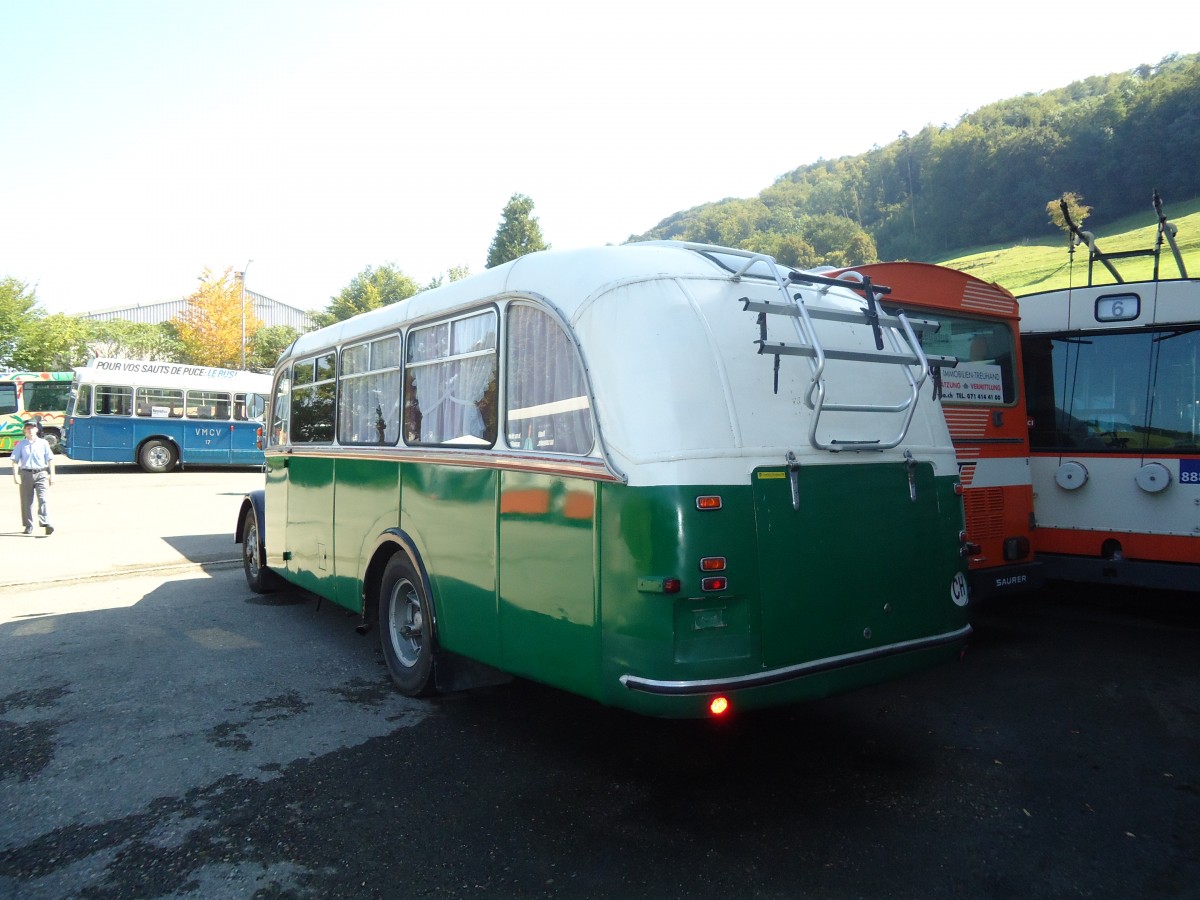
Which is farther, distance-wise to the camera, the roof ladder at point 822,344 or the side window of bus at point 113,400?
the side window of bus at point 113,400

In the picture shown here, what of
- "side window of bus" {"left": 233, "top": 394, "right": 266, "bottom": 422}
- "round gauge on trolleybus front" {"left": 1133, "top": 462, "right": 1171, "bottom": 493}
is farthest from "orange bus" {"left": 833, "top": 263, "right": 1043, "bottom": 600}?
"side window of bus" {"left": 233, "top": 394, "right": 266, "bottom": 422}

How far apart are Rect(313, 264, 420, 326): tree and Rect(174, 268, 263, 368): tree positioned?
2384cm

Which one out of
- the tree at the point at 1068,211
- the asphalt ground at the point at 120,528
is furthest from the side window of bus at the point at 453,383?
the asphalt ground at the point at 120,528

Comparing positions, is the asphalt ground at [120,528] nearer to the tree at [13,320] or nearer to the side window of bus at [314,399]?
the side window of bus at [314,399]

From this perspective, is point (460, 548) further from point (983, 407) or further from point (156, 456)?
point (156, 456)

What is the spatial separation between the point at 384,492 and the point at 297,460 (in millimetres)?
2107

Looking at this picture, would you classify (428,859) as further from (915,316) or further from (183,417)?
(183,417)

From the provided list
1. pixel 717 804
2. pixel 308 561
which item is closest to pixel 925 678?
pixel 717 804

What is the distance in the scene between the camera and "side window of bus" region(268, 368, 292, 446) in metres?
8.04

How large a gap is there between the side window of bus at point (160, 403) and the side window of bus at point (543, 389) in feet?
80.9

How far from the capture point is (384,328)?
607 cm

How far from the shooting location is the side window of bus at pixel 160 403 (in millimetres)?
25453

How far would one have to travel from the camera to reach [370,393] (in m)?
6.31

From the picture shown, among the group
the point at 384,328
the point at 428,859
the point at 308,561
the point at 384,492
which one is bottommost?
the point at 428,859
